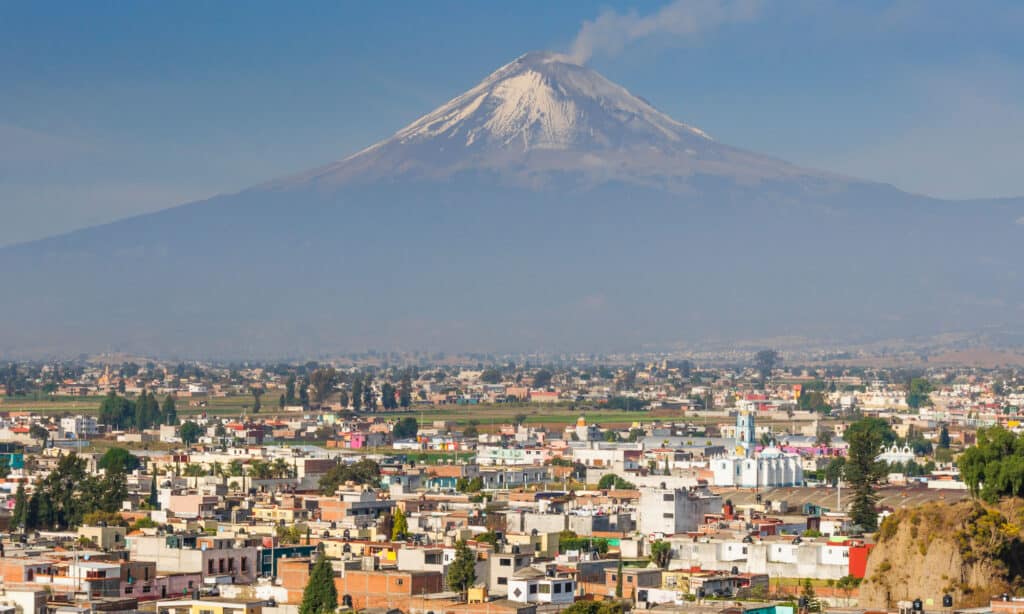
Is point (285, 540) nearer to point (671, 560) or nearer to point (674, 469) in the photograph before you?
point (671, 560)

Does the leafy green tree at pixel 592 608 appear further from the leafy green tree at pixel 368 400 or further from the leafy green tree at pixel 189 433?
the leafy green tree at pixel 368 400

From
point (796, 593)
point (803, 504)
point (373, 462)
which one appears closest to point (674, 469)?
point (373, 462)

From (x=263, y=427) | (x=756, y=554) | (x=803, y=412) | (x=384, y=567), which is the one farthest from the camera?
(x=803, y=412)

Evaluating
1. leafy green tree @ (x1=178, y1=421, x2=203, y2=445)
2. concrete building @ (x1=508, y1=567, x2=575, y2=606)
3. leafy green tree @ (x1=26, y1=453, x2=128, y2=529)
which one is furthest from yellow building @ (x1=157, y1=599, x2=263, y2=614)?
leafy green tree @ (x1=178, y1=421, x2=203, y2=445)

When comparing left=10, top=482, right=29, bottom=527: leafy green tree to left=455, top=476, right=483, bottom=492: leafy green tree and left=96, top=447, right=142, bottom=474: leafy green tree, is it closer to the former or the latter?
left=96, top=447, right=142, bottom=474: leafy green tree

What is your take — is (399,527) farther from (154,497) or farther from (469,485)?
(469,485)

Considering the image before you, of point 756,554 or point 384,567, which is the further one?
point 756,554

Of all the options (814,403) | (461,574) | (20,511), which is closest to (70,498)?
(20,511)

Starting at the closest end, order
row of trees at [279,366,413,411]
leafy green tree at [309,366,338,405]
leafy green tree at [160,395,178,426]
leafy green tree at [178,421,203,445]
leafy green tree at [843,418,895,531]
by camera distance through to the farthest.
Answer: leafy green tree at [843,418,895,531] → leafy green tree at [178,421,203,445] → leafy green tree at [160,395,178,426] → row of trees at [279,366,413,411] → leafy green tree at [309,366,338,405]
